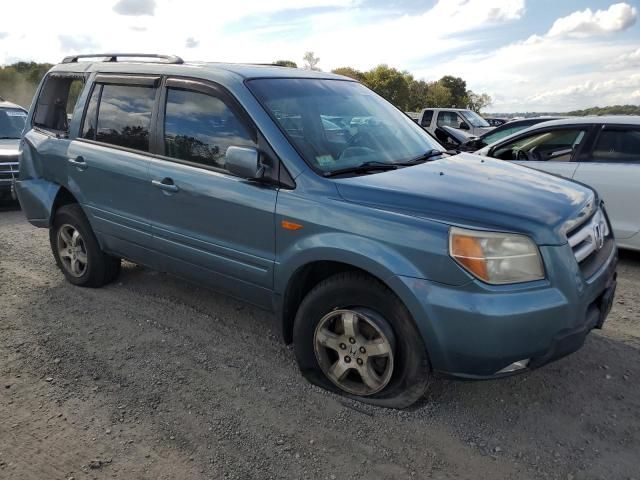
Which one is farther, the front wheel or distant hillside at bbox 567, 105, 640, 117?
distant hillside at bbox 567, 105, 640, 117

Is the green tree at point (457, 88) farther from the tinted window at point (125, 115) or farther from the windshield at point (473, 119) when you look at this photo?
the tinted window at point (125, 115)

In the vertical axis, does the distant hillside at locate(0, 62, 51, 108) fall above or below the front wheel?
above

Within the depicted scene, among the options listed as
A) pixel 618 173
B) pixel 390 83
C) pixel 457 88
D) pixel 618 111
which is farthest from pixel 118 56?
pixel 457 88

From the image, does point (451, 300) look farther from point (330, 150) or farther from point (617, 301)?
point (617, 301)

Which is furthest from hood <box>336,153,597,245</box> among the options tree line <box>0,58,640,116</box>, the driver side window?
tree line <box>0,58,640,116</box>

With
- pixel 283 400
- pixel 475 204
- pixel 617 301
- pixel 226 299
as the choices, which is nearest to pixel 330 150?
pixel 475 204

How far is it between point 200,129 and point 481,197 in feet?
6.08

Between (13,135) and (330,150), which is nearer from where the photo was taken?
(330,150)

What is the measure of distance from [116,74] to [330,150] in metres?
2.01

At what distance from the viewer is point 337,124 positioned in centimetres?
362

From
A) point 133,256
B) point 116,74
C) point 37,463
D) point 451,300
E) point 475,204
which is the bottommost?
point 37,463

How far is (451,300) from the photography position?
8.52 feet

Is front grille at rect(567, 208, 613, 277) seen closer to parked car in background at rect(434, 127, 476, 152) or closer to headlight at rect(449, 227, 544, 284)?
headlight at rect(449, 227, 544, 284)

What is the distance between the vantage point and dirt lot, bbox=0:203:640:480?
2.63m
